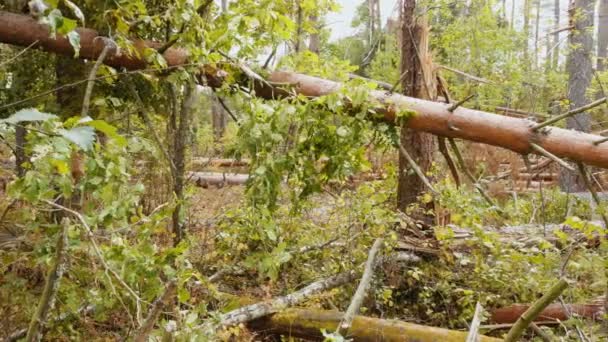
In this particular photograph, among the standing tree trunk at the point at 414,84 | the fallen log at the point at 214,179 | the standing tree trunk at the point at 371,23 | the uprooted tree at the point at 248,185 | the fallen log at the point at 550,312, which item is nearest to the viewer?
the uprooted tree at the point at 248,185

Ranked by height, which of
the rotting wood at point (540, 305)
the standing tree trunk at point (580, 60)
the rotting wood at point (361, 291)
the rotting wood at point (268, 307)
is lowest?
the rotting wood at point (268, 307)

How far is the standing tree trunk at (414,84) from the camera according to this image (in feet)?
17.3

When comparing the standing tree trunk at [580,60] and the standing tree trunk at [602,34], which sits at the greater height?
the standing tree trunk at [602,34]

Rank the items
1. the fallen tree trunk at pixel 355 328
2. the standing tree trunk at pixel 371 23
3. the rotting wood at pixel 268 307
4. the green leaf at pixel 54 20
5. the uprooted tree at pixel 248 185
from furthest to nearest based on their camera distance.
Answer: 1. the standing tree trunk at pixel 371 23
2. the rotting wood at pixel 268 307
3. the fallen tree trunk at pixel 355 328
4. the uprooted tree at pixel 248 185
5. the green leaf at pixel 54 20

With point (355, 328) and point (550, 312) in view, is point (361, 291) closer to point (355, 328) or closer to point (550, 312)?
point (355, 328)

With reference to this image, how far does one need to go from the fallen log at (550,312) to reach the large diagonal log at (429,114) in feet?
5.11

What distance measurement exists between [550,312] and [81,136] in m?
4.55

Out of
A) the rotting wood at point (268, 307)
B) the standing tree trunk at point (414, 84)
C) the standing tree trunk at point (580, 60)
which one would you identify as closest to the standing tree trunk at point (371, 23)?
the standing tree trunk at point (580, 60)

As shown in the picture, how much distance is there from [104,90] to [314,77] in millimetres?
1996

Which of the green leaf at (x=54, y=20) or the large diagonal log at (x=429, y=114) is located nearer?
the green leaf at (x=54, y=20)

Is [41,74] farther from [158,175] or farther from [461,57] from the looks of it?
[461,57]

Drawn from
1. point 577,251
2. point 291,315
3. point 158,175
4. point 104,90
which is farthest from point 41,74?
point 577,251

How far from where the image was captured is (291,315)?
404 cm

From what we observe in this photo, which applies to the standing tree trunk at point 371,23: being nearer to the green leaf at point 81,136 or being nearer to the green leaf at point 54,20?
the green leaf at point 54,20
